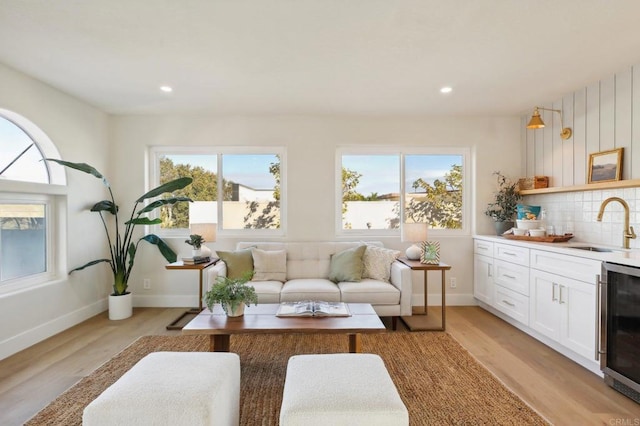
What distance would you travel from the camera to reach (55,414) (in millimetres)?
1938

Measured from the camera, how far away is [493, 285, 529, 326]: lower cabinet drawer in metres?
3.16

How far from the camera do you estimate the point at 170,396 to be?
1.36 meters

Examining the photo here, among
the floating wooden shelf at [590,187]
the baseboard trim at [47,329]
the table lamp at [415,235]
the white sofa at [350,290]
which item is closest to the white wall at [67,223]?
the baseboard trim at [47,329]

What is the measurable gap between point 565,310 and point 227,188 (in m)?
3.94

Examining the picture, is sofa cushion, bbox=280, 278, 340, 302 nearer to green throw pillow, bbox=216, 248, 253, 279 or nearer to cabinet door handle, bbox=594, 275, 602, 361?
green throw pillow, bbox=216, 248, 253, 279

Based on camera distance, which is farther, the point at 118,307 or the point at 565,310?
the point at 118,307

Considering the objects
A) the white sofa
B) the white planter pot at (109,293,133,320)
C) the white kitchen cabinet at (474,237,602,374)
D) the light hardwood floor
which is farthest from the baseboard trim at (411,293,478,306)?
the white planter pot at (109,293,133,320)

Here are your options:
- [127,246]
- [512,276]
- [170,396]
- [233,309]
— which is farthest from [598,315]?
[127,246]

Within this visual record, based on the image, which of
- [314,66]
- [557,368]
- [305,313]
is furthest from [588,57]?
[305,313]

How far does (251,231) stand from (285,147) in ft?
4.05

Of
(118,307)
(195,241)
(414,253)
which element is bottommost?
Answer: (118,307)

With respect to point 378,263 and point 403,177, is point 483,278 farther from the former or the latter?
point 403,177

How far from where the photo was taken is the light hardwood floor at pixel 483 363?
1994 millimetres

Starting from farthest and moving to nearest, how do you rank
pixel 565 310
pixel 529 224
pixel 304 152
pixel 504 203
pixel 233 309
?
pixel 304 152, pixel 504 203, pixel 529 224, pixel 565 310, pixel 233 309
